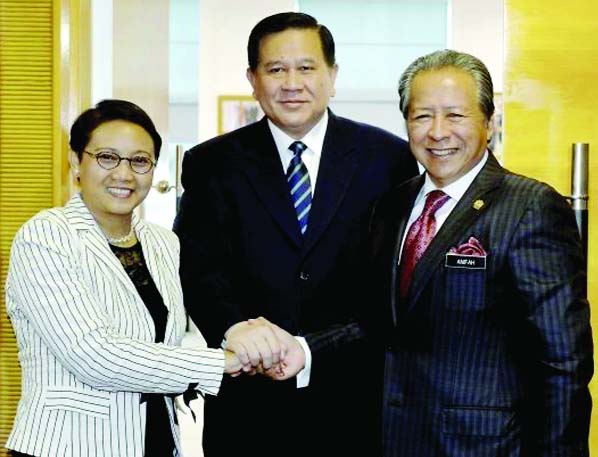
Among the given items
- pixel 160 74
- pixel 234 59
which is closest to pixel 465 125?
pixel 160 74

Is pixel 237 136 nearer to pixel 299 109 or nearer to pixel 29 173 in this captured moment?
pixel 299 109

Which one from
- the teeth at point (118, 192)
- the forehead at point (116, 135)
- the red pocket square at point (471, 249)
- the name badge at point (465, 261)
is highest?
the forehead at point (116, 135)

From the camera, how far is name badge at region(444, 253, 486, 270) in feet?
6.28

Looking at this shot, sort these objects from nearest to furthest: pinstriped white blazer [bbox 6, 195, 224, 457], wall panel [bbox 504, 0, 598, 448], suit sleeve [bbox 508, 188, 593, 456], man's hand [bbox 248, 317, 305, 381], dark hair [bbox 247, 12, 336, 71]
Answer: suit sleeve [bbox 508, 188, 593, 456]
pinstriped white blazer [bbox 6, 195, 224, 457]
man's hand [bbox 248, 317, 305, 381]
dark hair [bbox 247, 12, 336, 71]
wall panel [bbox 504, 0, 598, 448]

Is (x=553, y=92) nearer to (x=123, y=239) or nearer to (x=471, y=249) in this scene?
(x=471, y=249)

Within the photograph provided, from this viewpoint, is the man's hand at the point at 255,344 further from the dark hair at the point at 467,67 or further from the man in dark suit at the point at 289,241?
the dark hair at the point at 467,67

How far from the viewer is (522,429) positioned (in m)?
1.94

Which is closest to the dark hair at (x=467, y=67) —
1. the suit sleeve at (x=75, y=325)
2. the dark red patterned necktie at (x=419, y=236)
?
the dark red patterned necktie at (x=419, y=236)

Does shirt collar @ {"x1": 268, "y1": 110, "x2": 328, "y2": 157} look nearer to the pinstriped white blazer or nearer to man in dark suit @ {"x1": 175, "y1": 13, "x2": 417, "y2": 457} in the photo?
man in dark suit @ {"x1": 175, "y1": 13, "x2": 417, "y2": 457}

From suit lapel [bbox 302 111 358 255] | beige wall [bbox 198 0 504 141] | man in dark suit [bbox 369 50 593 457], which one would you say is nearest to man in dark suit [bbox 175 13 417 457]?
suit lapel [bbox 302 111 358 255]

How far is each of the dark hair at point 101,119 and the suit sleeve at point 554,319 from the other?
0.94 meters

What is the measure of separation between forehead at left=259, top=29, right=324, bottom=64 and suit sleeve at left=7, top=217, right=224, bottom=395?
77 cm

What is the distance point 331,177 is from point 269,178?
6.6 inches

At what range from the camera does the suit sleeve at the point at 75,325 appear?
1.96 m
